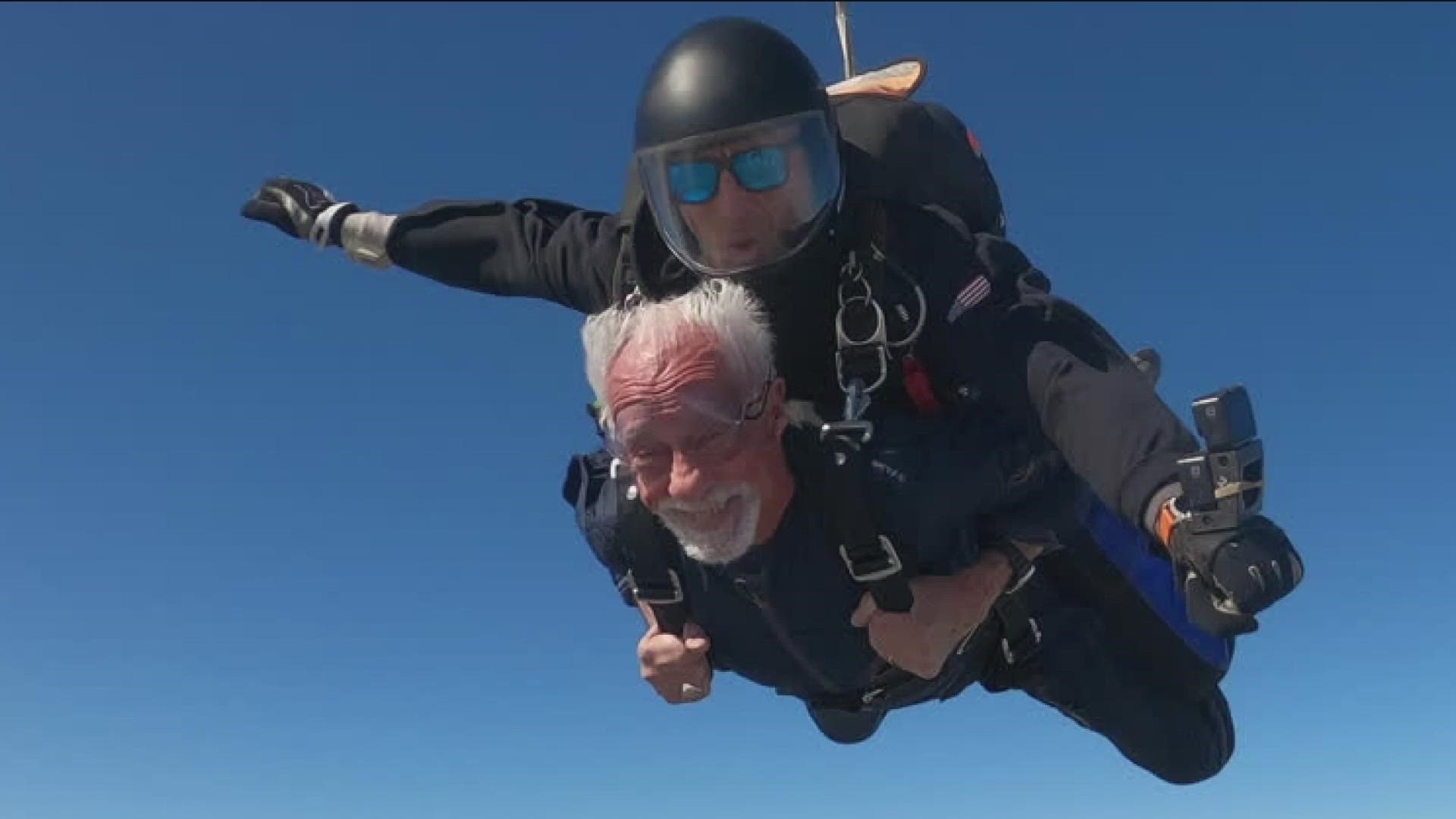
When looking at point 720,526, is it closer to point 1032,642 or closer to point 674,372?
point 674,372

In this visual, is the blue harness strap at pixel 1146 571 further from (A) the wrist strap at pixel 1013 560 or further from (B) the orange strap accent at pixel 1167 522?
(B) the orange strap accent at pixel 1167 522

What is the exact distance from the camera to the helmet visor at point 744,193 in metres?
2.80

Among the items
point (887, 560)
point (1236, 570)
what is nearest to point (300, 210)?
point (887, 560)

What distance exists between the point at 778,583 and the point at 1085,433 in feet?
2.69

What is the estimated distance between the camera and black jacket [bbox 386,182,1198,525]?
7.63 ft

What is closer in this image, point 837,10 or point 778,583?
point 778,583

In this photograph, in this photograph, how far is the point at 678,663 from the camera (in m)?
3.11

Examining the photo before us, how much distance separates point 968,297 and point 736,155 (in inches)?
22.6

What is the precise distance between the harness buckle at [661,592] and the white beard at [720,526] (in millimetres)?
197

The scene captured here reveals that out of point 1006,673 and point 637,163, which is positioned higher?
point 637,163

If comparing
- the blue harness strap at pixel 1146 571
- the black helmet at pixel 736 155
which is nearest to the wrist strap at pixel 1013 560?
the blue harness strap at pixel 1146 571

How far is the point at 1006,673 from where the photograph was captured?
12.3 feet

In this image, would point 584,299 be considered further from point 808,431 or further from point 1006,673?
point 1006,673

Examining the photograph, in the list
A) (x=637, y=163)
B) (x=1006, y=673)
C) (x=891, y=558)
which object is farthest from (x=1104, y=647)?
(x=637, y=163)
